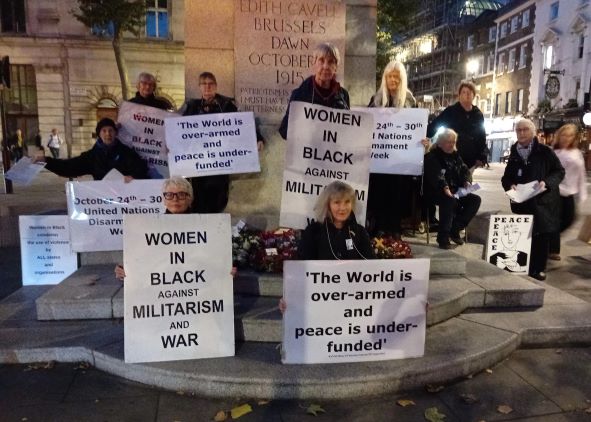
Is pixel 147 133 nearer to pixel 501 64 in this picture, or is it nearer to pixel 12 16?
pixel 12 16

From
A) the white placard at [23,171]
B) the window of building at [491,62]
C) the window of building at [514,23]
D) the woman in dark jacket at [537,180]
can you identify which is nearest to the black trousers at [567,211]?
the woman in dark jacket at [537,180]

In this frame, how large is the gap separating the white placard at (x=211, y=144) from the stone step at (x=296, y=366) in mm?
1874

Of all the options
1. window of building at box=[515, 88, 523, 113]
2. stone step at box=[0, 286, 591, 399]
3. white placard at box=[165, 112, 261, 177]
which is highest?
window of building at box=[515, 88, 523, 113]

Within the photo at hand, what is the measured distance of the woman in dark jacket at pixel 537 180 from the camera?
19.9ft

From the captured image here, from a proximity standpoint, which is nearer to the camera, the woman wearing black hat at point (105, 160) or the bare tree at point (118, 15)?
the woman wearing black hat at point (105, 160)

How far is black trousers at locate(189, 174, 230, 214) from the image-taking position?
221 inches

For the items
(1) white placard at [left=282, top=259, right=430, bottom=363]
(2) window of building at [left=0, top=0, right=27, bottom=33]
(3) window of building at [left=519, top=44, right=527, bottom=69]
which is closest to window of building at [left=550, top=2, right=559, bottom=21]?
(3) window of building at [left=519, top=44, right=527, bottom=69]

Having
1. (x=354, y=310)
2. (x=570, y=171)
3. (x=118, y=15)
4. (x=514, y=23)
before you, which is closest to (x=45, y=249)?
(x=354, y=310)

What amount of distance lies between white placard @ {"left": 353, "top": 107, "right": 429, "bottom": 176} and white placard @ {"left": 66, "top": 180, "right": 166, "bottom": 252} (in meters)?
2.44

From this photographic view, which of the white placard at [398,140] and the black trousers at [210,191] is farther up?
the white placard at [398,140]

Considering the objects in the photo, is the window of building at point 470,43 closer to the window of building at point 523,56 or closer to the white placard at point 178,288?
the window of building at point 523,56

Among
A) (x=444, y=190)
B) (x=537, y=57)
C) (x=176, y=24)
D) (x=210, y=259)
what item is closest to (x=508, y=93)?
(x=537, y=57)

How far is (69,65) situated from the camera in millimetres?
26266

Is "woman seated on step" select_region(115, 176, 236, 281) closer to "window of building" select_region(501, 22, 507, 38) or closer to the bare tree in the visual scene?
the bare tree
